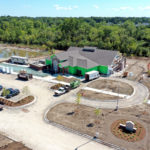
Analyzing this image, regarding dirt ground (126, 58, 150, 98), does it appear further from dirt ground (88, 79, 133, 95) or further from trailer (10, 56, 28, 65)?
trailer (10, 56, 28, 65)

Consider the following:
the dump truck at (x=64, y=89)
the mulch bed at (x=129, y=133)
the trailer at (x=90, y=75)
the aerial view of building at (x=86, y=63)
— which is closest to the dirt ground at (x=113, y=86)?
the trailer at (x=90, y=75)

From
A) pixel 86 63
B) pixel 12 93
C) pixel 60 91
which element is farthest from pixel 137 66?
pixel 12 93

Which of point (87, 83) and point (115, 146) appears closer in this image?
point (115, 146)

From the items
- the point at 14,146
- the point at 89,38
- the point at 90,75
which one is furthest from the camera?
the point at 89,38

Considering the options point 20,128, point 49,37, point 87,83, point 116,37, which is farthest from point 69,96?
point 49,37

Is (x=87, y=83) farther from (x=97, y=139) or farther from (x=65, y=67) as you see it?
(x=97, y=139)

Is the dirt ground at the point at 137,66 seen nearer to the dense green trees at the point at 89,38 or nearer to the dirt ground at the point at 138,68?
the dirt ground at the point at 138,68

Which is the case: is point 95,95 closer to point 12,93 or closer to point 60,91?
point 60,91
